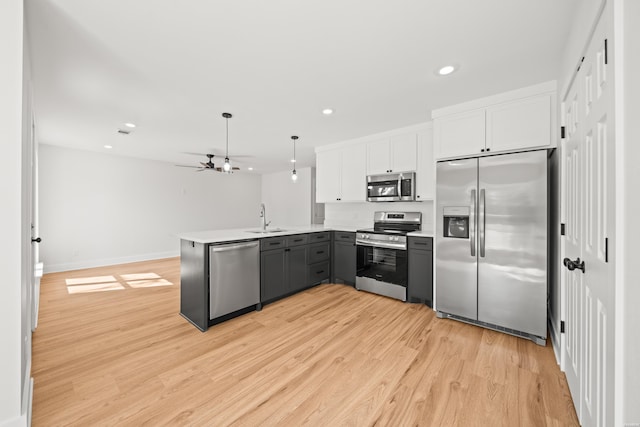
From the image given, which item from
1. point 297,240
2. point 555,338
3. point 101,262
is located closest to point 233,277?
point 297,240

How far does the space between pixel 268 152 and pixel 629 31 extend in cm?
526

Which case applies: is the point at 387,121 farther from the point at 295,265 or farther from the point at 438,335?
the point at 438,335

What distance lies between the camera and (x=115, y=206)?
19.1 ft

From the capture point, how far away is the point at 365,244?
12.8 ft

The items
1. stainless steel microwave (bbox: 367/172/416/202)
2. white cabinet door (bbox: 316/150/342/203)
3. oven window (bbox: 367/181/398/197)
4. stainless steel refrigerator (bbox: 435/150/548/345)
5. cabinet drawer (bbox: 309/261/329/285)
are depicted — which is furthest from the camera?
white cabinet door (bbox: 316/150/342/203)

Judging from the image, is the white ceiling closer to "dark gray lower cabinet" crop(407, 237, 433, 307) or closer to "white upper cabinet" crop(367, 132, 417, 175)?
"white upper cabinet" crop(367, 132, 417, 175)

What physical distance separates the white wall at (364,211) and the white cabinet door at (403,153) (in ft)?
2.10

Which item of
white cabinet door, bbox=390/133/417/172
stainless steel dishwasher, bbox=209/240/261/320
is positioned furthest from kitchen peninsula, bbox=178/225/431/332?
white cabinet door, bbox=390/133/417/172

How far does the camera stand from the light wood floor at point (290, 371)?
159 cm

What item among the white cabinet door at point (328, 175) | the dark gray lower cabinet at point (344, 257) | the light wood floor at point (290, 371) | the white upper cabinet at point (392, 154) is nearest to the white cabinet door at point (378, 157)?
the white upper cabinet at point (392, 154)

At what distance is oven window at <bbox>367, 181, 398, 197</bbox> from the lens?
3928 mm

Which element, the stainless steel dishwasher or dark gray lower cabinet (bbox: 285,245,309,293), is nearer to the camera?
the stainless steel dishwasher

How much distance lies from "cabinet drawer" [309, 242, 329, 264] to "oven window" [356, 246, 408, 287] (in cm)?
59
